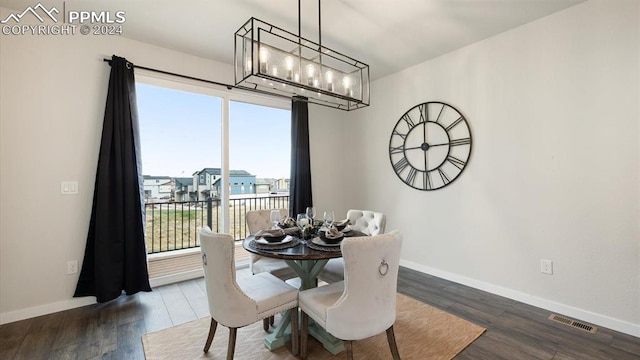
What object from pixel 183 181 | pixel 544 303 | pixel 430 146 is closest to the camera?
pixel 544 303

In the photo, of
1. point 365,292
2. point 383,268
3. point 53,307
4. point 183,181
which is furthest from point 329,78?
point 53,307

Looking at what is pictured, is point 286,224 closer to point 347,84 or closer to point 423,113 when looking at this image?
point 347,84

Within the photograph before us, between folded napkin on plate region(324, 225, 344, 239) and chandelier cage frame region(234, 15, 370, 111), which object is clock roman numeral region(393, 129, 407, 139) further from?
folded napkin on plate region(324, 225, 344, 239)

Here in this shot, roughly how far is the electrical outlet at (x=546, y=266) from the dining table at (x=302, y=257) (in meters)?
1.99

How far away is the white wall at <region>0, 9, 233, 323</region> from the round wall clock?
353 centimetres

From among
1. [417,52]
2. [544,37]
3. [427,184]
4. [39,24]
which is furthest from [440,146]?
[39,24]

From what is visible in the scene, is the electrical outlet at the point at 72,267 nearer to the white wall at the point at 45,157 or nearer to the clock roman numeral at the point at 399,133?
the white wall at the point at 45,157

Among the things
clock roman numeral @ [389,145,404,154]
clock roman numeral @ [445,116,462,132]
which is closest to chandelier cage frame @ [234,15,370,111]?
clock roman numeral @ [445,116,462,132]

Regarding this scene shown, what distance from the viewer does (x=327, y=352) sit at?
203cm

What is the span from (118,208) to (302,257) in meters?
2.17

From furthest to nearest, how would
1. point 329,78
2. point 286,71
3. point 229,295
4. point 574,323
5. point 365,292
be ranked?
1. point 574,323
2. point 329,78
3. point 286,71
4. point 229,295
5. point 365,292

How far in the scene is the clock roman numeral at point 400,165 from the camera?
3.89 m

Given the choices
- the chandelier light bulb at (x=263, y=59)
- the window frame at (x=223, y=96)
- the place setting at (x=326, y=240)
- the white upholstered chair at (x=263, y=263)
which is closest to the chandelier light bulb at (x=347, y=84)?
the chandelier light bulb at (x=263, y=59)

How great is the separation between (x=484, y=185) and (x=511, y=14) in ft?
5.61
